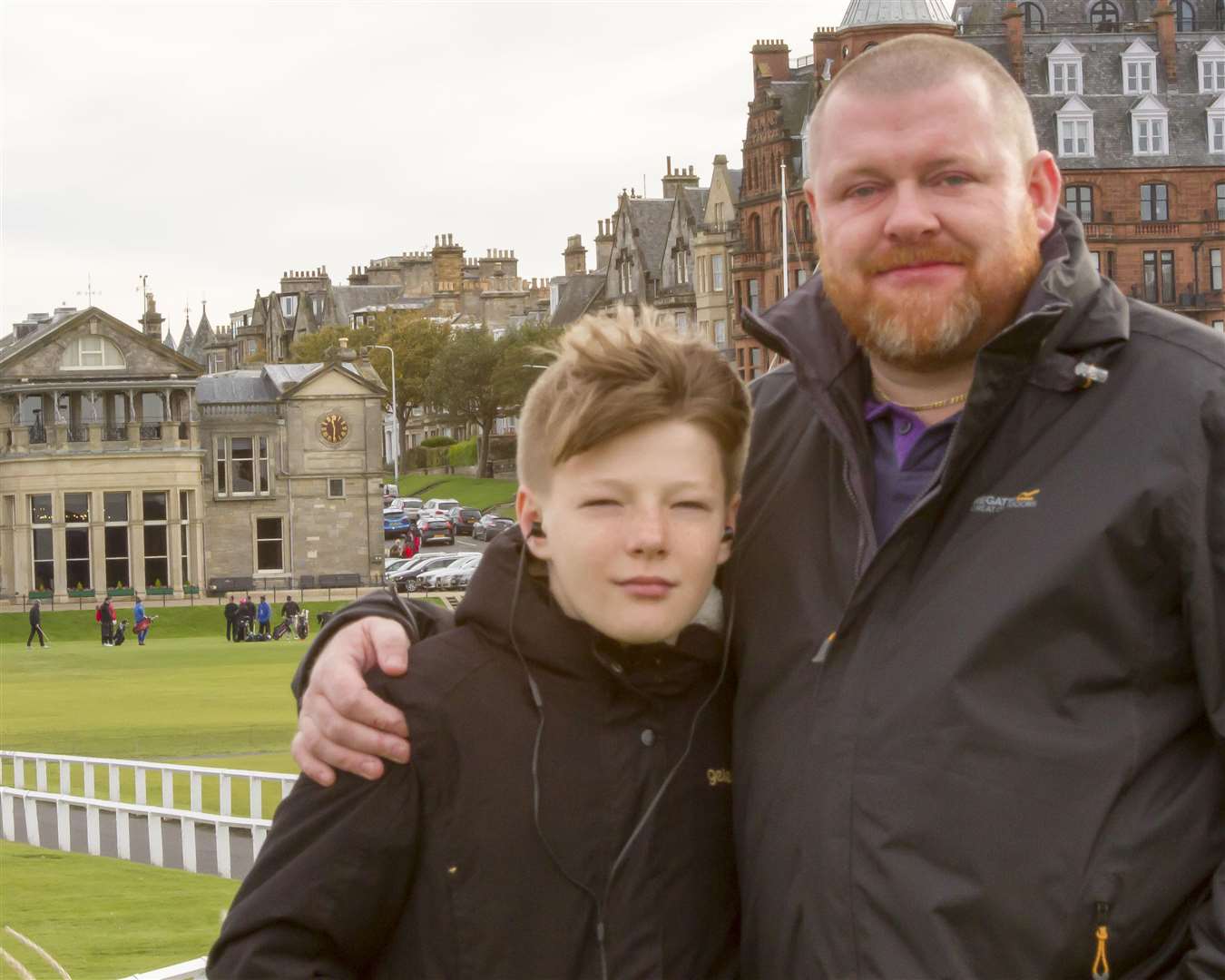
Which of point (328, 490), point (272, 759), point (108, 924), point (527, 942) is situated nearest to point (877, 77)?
point (527, 942)

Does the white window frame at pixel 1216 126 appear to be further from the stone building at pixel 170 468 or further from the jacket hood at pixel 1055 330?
the jacket hood at pixel 1055 330

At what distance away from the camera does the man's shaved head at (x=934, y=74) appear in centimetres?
399

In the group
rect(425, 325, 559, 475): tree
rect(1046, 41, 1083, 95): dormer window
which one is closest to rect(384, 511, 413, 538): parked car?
rect(425, 325, 559, 475): tree

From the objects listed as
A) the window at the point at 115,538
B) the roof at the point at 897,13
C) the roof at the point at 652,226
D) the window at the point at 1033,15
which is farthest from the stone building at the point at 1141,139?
the window at the point at 115,538

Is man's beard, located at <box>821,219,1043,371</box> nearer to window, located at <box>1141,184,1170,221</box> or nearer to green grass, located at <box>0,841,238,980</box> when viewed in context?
green grass, located at <box>0,841,238,980</box>

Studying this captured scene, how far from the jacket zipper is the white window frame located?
6859cm

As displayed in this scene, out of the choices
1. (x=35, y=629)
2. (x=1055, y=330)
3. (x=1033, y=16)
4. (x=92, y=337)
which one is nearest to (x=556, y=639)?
(x=1055, y=330)

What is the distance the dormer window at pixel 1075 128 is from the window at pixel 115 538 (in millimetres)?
35531

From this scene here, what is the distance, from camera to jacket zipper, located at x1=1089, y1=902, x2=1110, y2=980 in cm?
360

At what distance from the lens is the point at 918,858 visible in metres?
3.69

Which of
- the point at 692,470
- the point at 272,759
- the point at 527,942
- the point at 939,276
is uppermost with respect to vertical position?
the point at 939,276

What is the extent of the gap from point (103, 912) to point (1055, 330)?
1021 cm

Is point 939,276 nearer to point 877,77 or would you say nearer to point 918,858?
point 877,77

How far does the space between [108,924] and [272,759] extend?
10.8 metres
